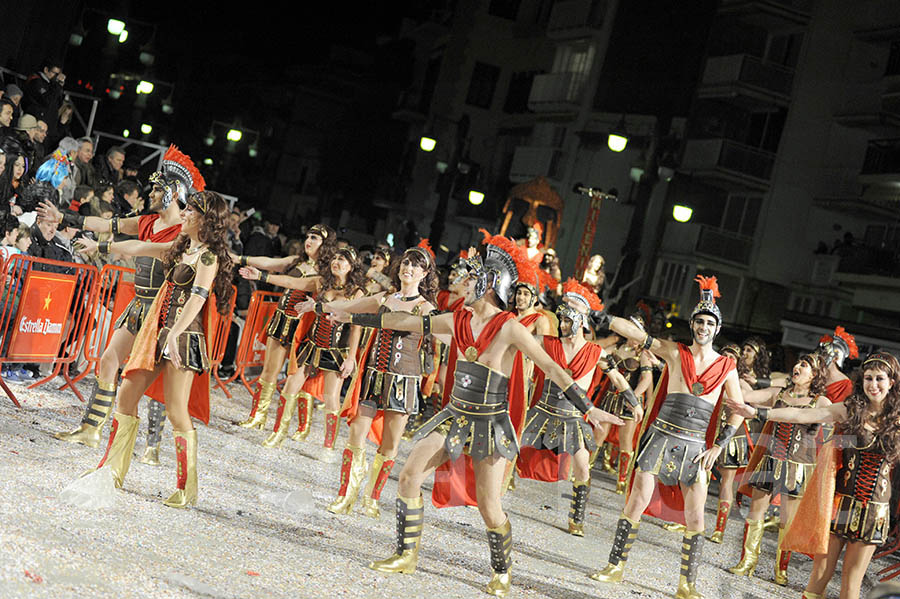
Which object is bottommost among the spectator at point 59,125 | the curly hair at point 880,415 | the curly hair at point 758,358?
the curly hair at point 880,415

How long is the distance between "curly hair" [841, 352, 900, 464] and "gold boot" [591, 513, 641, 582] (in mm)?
1686

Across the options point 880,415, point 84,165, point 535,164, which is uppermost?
A: point 535,164

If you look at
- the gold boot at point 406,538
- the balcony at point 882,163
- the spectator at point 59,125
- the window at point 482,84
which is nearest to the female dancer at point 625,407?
the gold boot at point 406,538

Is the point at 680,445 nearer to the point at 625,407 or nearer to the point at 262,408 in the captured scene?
the point at 625,407

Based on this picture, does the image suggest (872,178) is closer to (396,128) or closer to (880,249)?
(880,249)

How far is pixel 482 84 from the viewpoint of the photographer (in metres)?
35.4

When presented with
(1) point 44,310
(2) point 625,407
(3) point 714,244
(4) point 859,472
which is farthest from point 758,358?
(3) point 714,244

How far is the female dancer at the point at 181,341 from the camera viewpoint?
662 cm

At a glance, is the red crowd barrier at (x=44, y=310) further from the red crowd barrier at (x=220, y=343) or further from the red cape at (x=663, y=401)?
the red cape at (x=663, y=401)

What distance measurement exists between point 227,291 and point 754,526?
527 centimetres

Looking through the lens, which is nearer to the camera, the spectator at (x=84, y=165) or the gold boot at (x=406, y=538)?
the gold boot at (x=406, y=538)

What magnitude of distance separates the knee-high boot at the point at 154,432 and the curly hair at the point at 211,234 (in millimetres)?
1386

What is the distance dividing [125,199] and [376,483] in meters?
7.28

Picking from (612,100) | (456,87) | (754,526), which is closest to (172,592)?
(754,526)
